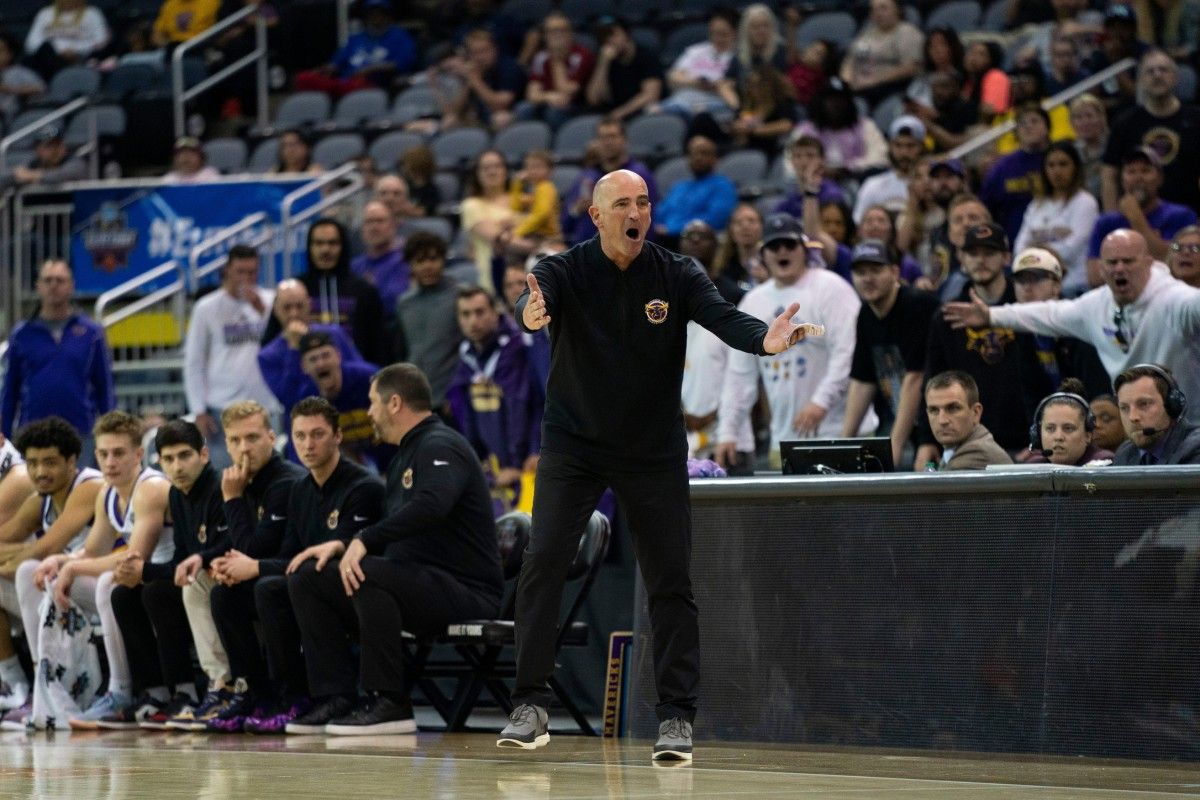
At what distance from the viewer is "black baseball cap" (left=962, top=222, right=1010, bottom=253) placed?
32.2 feet

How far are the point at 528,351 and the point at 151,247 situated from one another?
5.46 m

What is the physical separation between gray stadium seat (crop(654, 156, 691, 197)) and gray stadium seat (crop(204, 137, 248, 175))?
15.4 feet

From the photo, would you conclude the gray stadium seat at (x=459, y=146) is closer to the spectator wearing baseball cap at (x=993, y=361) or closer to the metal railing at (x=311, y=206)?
the metal railing at (x=311, y=206)

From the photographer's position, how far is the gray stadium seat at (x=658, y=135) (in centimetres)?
1587

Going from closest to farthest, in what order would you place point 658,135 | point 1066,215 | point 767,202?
point 1066,215, point 767,202, point 658,135

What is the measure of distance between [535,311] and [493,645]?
2.81 meters

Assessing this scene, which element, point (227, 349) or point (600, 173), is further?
point (600, 173)

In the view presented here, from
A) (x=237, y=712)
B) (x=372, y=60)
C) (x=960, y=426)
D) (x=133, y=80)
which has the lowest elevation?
(x=237, y=712)

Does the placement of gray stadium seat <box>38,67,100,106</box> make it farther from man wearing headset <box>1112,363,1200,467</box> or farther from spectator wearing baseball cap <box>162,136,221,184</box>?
man wearing headset <box>1112,363,1200,467</box>

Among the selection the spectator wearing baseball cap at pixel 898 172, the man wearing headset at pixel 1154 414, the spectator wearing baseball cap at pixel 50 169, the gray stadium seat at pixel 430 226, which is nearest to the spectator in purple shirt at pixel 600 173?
the spectator wearing baseball cap at pixel 898 172

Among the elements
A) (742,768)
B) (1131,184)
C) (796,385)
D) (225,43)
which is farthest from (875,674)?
(225,43)

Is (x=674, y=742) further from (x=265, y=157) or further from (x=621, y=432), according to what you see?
(x=265, y=157)

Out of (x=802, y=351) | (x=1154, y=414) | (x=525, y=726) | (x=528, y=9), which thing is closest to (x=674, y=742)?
(x=525, y=726)

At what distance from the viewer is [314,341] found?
11.4 metres
